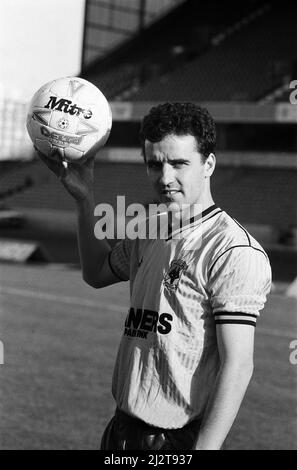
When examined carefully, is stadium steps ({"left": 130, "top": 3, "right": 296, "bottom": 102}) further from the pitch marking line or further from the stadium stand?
the pitch marking line

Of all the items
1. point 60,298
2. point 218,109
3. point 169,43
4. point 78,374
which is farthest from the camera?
point 169,43

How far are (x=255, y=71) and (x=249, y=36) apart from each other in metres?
2.40

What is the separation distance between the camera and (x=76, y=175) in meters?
2.97

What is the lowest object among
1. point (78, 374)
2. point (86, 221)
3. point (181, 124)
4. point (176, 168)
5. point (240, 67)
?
point (78, 374)

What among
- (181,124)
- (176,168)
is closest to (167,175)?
(176,168)

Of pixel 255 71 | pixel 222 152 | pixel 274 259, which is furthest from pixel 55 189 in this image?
pixel 274 259

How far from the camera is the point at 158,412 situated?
2.50 m

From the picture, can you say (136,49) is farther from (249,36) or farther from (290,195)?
(290,195)

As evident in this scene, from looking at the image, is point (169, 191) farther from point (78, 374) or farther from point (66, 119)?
point (78, 374)

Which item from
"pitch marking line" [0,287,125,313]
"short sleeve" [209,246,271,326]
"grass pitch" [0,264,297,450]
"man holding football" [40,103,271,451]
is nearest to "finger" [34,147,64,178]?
"man holding football" [40,103,271,451]

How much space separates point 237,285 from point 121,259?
66 cm

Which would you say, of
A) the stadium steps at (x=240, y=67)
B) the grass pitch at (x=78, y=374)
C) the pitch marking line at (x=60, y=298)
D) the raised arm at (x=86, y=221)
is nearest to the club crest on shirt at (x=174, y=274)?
the raised arm at (x=86, y=221)

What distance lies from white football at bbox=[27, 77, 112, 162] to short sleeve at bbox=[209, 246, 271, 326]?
0.87 metres

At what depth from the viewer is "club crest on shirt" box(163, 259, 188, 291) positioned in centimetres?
250
